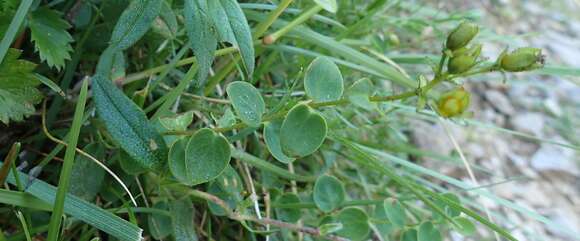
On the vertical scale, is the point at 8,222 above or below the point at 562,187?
above

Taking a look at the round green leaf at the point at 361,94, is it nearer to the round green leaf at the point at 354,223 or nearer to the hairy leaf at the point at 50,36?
the round green leaf at the point at 354,223

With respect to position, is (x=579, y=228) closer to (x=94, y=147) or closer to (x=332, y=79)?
(x=332, y=79)

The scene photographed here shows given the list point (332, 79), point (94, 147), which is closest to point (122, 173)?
point (94, 147)

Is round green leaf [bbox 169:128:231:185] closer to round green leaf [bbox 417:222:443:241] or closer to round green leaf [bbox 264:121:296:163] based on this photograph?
round green leaf [bbox 264:121:296:163]

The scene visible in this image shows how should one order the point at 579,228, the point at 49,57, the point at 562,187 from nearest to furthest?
the point at 49,57 → the point at 579,228 → the point at 562,187

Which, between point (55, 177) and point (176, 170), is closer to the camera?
point (176, 170)

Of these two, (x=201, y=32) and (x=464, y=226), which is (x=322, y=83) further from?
(x=464, y=226)
